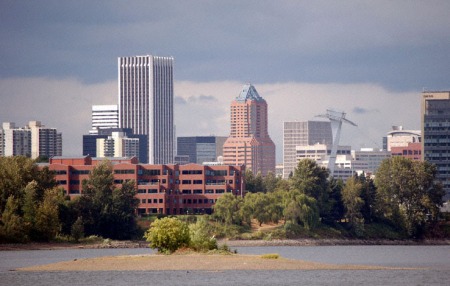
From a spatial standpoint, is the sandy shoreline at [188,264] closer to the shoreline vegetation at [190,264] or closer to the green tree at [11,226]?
the shoreline vegetation at [190,264]

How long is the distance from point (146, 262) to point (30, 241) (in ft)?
271

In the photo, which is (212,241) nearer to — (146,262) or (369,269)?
(146,262)

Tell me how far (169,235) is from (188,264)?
1088cm

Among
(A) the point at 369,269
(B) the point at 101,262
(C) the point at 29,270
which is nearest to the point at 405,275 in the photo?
(A) the point at 369,269

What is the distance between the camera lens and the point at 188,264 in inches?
4422

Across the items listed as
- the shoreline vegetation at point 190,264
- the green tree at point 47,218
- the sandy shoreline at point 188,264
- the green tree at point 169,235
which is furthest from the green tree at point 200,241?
the green tree at point 47,218

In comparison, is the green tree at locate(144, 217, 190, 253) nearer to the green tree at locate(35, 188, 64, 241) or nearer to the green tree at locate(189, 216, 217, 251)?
the green tree at locate(189, 216, 217, 251)

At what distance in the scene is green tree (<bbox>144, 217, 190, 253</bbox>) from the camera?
122375 millimetres

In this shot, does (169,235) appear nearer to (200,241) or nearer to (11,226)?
(200,241)

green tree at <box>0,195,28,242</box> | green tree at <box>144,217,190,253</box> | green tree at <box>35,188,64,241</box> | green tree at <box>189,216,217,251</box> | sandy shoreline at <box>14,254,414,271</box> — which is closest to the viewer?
sandy shoreline at <box>14,254,414,271</box>

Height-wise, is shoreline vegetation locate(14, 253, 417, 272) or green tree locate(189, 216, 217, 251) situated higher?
green tree locate(189, 216, 217, 251)

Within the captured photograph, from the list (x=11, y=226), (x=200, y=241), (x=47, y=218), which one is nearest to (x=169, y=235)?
(x=200, y=241)

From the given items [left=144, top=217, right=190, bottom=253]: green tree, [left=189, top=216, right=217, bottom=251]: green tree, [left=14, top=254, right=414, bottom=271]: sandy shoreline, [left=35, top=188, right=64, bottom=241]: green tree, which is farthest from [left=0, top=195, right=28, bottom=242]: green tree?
[left=189, top=216, right=217, bottom=251]: green tree

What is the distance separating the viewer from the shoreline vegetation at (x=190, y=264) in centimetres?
11200
